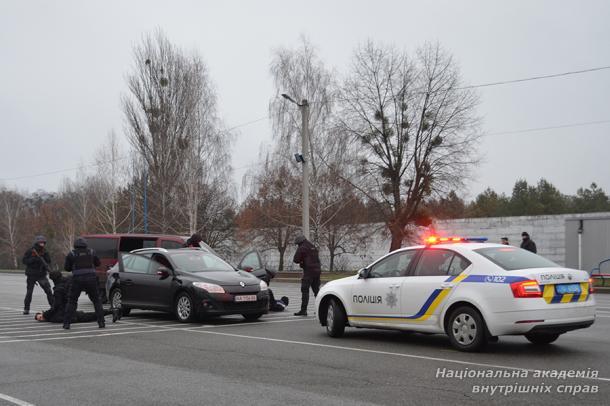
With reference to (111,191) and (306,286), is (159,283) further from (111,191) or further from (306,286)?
(111,191)

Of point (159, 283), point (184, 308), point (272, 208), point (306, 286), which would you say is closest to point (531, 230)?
point (272, 208)

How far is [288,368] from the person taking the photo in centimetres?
862

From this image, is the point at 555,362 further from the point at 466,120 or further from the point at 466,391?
the point at 466,120

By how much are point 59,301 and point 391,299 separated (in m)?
7.50

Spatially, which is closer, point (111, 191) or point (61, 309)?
point (61, 309)

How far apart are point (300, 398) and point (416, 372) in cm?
191

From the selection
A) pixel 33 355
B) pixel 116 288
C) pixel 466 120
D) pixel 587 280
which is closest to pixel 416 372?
pixel 587 280

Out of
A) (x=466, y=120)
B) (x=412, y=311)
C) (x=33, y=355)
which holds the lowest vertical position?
(x=33, y=355)

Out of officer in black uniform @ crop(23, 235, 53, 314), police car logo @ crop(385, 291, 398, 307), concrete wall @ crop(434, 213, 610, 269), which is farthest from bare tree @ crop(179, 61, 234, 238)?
police car logo @ crop(385, 291, 398, 307)

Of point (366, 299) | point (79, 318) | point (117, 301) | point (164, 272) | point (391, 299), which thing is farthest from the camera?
point (117, 301)

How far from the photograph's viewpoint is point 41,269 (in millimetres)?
16875

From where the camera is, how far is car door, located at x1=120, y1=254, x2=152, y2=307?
50.0 ft

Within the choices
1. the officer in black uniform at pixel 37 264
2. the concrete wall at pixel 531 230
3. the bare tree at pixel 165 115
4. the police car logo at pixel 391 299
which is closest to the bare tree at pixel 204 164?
the bare tree at pixel 165 115

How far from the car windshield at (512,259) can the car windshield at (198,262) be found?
6.69 meters
